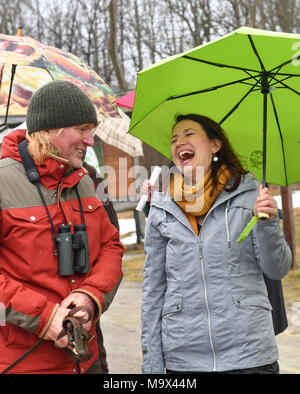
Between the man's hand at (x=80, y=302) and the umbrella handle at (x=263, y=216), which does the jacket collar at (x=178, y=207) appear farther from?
the man's hand at (x=80, y=302)

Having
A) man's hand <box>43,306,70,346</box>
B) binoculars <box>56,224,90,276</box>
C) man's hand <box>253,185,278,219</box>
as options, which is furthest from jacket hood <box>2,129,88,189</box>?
man's hand <box>253,185,278,219</box>

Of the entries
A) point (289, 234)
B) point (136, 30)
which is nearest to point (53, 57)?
point (289, 234)

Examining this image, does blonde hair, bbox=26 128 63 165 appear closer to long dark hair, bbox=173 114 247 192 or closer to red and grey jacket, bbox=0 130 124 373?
red and grey jacket, bbox=0 130 124 373

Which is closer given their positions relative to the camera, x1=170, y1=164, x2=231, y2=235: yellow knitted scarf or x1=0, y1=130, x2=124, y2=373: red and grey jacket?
x1=0, y1=130, x2=124, y2=373: red and grey jacket

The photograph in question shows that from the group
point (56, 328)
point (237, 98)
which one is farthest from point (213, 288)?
point (237, 98)

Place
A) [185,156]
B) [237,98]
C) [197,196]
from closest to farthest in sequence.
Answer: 1. [197,196]
2. [185,156]
3. [237,98]

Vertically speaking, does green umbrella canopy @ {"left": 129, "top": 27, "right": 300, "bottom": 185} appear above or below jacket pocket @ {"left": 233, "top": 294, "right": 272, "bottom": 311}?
above

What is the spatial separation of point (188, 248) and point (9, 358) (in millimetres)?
942

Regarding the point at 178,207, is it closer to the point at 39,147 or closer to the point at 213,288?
the point at 213,288

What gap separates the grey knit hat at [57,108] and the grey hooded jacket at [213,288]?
24.2 inches

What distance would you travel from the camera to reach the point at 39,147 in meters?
2.46

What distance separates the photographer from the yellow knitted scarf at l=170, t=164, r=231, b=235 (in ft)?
8.50

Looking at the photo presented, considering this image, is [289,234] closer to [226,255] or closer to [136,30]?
[226,255]

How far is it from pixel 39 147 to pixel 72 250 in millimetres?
504
